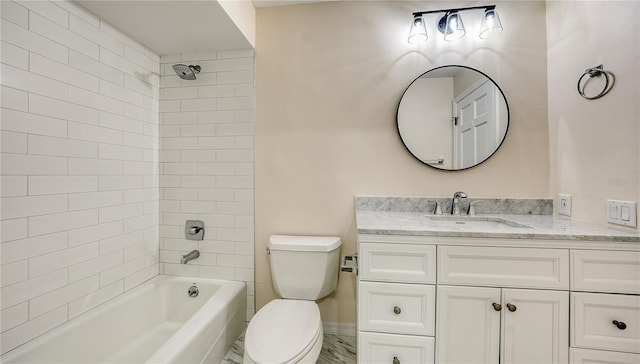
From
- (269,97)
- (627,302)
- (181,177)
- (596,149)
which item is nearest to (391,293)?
(627,302)

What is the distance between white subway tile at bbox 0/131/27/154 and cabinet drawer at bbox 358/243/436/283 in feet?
5.07

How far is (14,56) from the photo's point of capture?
1092mm

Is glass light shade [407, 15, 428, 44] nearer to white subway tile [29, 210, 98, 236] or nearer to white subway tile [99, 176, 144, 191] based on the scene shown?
white subway tile [99, 176, 144, 191]

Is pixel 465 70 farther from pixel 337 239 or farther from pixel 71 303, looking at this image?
pixel 71 303

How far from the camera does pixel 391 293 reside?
1108 mm

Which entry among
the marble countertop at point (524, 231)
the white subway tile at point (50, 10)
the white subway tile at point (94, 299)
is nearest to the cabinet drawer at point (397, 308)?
the marble countertop at point (524, 231)

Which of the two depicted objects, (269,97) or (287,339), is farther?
(269,97)

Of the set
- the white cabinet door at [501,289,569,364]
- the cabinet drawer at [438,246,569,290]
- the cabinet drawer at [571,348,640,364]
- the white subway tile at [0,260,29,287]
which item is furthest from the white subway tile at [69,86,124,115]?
the cabinet drawer at [571,348,640,364]

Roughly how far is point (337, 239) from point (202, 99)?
136cm

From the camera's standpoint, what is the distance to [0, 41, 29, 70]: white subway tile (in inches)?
41.8

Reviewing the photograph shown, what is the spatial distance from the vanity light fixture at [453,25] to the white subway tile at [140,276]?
93.1 inches

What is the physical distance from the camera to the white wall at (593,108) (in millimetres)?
1115

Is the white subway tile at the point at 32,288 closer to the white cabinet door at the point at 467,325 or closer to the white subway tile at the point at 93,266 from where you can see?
the white subway tile at the point at 93,266

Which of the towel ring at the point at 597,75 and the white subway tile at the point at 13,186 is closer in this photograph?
the white subway tile at the point at 13,186
